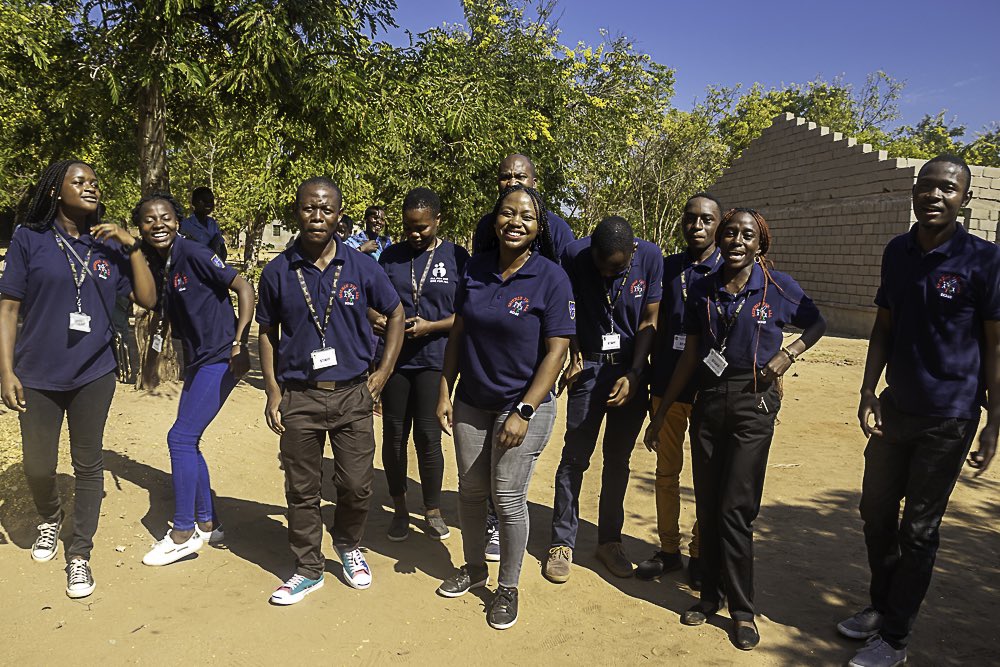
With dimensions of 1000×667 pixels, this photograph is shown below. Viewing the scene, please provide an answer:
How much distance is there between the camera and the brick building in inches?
549

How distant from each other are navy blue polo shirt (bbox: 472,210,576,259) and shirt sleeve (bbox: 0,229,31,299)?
2.19 metres

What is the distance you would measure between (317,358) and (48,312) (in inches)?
53.9

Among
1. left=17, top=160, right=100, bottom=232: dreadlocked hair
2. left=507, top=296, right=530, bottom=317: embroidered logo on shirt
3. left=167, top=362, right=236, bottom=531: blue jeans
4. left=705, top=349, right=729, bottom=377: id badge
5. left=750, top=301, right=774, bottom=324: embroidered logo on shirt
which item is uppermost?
left=17, top=160, right=100, bottom=232: dreadlocked hair

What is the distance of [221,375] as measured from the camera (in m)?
4.14

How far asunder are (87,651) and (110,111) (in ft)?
22.2

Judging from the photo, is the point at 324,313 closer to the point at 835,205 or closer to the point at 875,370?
the point at 875,370

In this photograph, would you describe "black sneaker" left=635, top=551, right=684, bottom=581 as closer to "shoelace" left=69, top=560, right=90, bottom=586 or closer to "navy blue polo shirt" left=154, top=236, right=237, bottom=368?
"navy blue polo shirt" left=154, top=236, right=237, bottom=368

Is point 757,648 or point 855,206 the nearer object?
point 757,648

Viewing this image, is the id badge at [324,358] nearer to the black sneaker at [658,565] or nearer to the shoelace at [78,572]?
the shoelace at [78,572]

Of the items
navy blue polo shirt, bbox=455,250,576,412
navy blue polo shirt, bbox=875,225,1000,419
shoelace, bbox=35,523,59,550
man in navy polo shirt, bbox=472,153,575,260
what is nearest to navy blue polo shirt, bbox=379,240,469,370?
man in navy polo shirt, bbox=472,153,575,260

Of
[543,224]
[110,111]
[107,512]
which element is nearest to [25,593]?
[107,512]

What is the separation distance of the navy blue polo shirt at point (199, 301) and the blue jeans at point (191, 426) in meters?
0.08

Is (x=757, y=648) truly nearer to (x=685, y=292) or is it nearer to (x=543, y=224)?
(x=685, y=292)

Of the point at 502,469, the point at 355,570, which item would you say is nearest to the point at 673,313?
the point at 502,469
